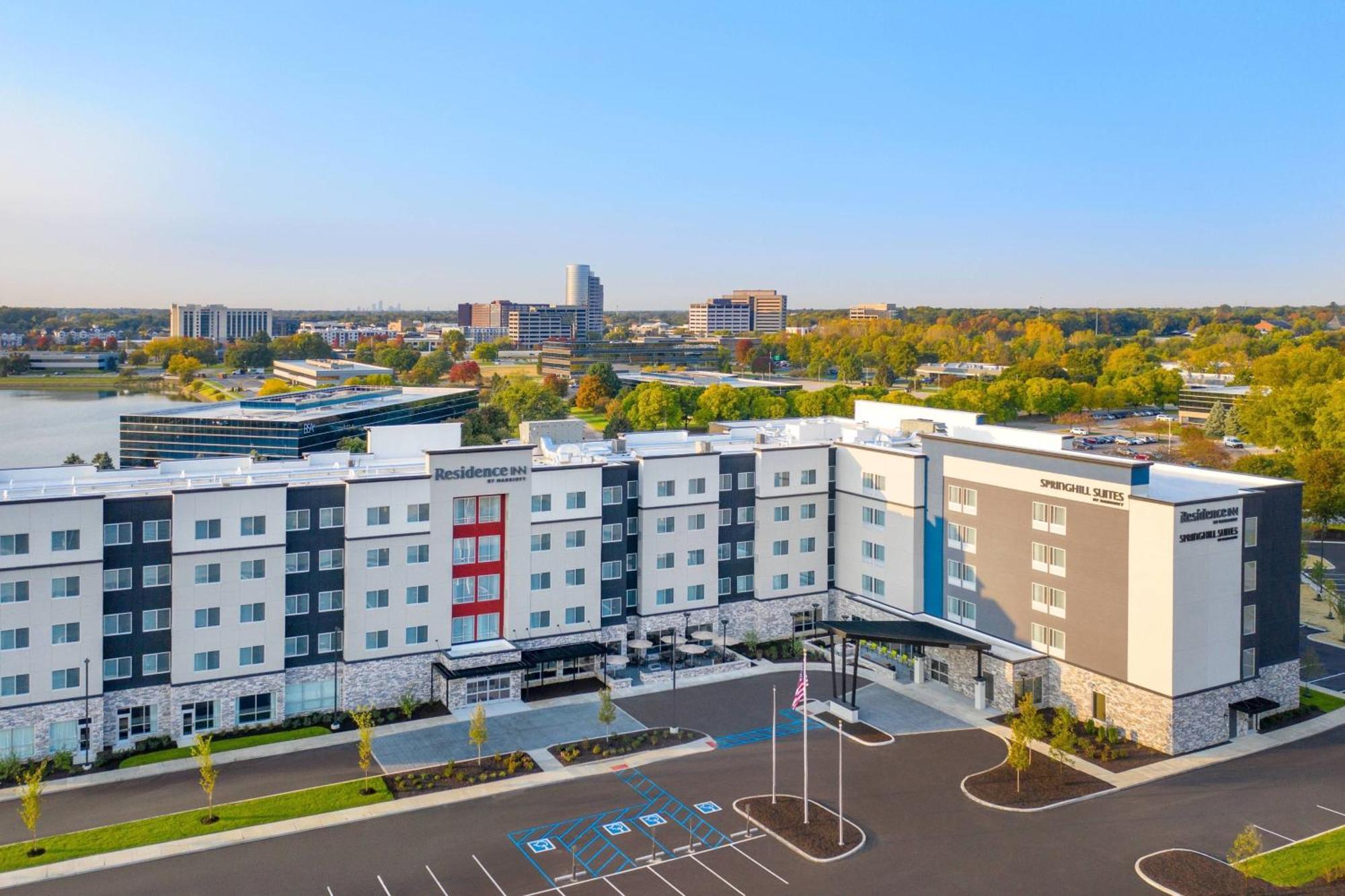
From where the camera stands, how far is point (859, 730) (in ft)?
143

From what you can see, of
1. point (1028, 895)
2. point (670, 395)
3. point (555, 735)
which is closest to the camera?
point (1028, 895)

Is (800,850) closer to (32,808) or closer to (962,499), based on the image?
(962,499)

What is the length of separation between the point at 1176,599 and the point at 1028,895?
15682 millimetres

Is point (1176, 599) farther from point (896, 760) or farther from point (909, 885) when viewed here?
point (909, 885)

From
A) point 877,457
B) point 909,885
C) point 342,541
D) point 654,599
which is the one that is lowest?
point 909,885

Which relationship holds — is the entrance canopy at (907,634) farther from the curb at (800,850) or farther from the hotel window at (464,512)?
the hotel window at (464,512)

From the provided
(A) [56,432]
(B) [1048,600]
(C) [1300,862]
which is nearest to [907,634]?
(B) [1048,600]

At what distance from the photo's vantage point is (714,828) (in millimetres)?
34438

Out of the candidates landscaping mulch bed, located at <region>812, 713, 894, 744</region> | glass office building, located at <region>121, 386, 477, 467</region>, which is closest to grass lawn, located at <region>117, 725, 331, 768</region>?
landscaping mulch bed, located at <region>812, 713, 894, 744</region>

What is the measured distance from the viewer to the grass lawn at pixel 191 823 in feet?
105

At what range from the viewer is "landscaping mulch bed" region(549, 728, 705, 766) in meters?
40.1

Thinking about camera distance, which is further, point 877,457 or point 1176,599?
point 877,457

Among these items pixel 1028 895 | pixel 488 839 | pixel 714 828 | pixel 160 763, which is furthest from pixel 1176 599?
pixel 160 763

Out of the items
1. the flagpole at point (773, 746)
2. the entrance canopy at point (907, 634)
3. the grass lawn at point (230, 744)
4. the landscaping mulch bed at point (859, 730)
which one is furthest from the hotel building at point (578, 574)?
the flagpole at point (773, 746)
